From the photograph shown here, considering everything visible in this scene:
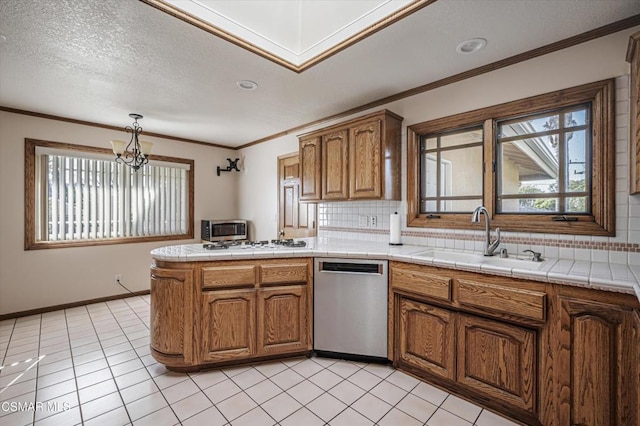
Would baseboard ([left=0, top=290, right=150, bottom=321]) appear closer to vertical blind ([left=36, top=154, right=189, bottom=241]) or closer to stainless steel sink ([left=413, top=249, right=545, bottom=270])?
vertical blind ([left=36, top=154, right=189, bottom=241])

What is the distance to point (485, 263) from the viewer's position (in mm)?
1838

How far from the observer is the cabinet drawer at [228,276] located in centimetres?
222

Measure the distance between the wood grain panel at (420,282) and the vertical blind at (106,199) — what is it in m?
3.79

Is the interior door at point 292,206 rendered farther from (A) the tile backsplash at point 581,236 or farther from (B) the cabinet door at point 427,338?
(B) the cabinet door at point 427,338

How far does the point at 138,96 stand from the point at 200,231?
7.99 ft

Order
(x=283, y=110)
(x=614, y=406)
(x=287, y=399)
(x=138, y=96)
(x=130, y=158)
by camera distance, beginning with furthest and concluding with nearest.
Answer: (x=130, y=158) → (x=283, y=110) → (x=138, y=96) → (x=287, y=399) → (x=614, y=406)

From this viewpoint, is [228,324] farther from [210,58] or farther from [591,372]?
[591,372]

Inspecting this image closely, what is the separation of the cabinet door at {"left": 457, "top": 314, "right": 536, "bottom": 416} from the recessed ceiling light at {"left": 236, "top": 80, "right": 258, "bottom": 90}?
2.51 metres

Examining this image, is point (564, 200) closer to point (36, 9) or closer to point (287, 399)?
point (287, 399)

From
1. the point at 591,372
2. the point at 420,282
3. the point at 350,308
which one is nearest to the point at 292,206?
the point at 350,308

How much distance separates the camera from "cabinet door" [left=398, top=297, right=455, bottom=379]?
1.97m

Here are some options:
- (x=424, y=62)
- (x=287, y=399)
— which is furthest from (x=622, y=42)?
(x=287, y=399)

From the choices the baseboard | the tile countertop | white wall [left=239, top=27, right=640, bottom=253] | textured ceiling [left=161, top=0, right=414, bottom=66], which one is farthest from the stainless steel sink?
the baseboard

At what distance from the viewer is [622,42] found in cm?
179
